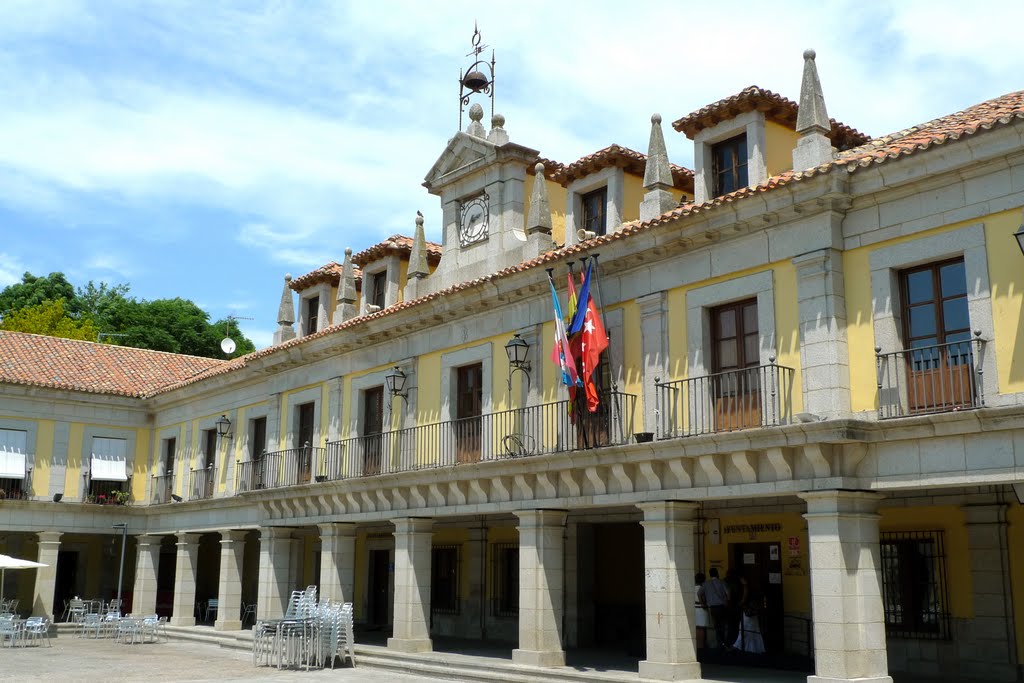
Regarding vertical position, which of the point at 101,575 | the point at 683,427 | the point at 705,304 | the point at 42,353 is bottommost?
the point at 101,575

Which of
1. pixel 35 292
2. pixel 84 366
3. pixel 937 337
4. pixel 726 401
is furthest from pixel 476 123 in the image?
pixel 35 292

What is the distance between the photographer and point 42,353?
30.9m

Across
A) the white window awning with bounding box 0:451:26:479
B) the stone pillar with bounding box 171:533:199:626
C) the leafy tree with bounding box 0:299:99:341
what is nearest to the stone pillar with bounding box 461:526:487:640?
the stone pillar with bounding box 171:533:199:626

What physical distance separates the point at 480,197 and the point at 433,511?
5980 millimetres

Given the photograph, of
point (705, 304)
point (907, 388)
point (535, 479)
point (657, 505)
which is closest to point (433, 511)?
point (535, 479)

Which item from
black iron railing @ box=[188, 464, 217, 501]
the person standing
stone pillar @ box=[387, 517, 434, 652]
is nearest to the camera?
the person standing

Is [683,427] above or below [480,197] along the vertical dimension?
below

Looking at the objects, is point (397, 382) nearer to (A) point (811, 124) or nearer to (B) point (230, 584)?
(B) point (230, 584)

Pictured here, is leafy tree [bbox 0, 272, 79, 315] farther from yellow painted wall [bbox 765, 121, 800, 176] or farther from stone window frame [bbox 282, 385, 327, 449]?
yellow painted wall [bbox 765, 121, 800, 176]

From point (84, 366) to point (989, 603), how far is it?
1023 inches

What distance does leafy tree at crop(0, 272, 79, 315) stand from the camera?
158 feet

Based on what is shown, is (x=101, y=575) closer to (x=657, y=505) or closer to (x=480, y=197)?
(x=480, y=197)

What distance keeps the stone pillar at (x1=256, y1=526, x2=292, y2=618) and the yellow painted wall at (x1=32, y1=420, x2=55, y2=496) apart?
29.0 ft

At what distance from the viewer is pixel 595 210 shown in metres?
18.0
